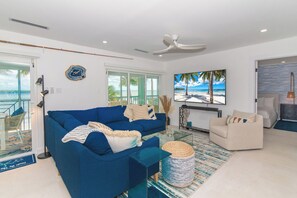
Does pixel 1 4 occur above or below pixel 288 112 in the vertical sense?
above

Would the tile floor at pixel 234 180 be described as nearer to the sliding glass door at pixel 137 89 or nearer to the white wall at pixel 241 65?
the white wall at pixel 241 65

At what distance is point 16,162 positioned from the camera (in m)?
2.75

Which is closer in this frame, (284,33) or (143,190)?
(143,190)

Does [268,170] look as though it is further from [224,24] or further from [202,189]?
[224,24]

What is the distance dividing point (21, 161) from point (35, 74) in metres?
1.68

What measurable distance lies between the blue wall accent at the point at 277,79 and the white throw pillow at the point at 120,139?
6.52 m

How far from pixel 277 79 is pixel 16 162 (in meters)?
8.19

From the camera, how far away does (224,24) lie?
8.37ft

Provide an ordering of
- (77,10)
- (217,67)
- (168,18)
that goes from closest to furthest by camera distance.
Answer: (77,10)
(168,18)
(217,67)


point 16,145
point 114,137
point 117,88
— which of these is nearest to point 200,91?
point 117,88

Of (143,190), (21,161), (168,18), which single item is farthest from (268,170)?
(21,161)

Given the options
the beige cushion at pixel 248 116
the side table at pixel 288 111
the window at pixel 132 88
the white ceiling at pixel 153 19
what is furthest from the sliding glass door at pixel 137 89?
the side table at pixel 288 111

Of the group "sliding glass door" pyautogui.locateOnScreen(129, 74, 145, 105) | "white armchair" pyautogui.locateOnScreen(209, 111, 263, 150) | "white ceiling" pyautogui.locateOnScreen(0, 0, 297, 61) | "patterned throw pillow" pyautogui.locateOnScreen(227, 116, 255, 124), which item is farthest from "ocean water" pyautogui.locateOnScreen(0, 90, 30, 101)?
"patterned throw pillow" pyautogui.locateOnScreen(227, 116, 255, 124)

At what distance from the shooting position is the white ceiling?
76.9 inches
